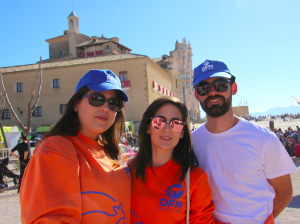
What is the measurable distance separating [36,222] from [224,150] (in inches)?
63.2

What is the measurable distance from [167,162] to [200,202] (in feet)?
1.45

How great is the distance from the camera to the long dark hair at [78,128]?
1810 mm

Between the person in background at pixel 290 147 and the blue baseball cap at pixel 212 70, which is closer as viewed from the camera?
the blue baseball cap at pixel 212 70

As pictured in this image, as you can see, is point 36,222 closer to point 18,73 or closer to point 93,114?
point 93,114

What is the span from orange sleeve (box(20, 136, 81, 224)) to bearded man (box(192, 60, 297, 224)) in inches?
50.5

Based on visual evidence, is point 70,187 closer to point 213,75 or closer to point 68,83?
point 213,75

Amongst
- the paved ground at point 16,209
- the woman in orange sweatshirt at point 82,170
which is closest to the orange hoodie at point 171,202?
the woman in orange sweatshirt at point 82,170

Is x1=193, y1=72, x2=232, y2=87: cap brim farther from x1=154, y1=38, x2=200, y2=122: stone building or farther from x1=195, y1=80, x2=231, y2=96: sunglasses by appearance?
x1=154, y1=38, x2=200, y2=122: stone building

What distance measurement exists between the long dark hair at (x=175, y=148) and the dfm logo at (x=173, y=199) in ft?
0.60

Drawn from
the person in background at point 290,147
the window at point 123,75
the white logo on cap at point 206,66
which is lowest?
the person in background at point 290,147

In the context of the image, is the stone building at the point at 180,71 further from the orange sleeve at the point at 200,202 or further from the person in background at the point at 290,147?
the orange sleeve at the point at 200,202

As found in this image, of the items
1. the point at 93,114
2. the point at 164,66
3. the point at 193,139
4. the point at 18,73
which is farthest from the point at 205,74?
the point at 164,66

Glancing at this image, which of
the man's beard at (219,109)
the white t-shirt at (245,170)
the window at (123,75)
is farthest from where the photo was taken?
the window at (123,75)

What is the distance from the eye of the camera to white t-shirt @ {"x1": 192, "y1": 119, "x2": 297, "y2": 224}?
2.07 meters
